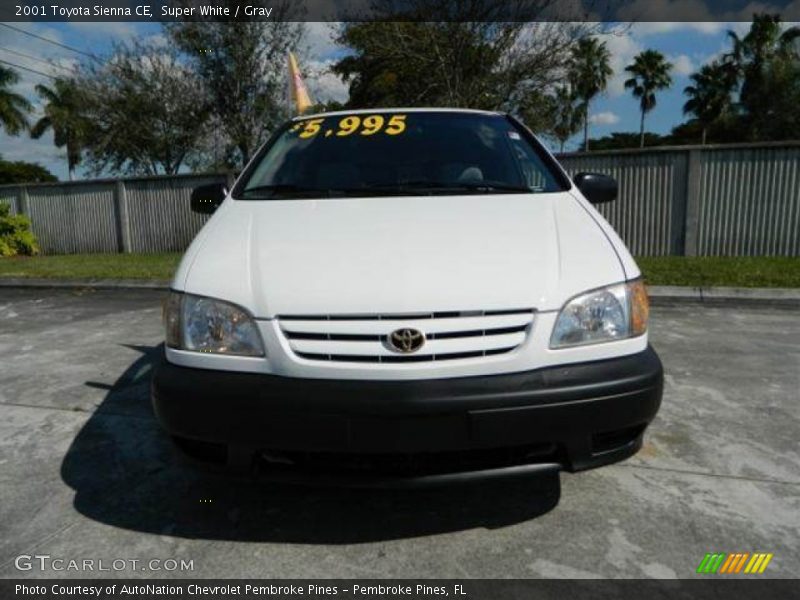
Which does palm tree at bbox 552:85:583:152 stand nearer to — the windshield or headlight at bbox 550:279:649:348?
the windshield

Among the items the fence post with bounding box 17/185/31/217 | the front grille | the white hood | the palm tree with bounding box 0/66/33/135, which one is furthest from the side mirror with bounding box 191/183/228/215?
the palm tree with bounding box 0/66/33/135

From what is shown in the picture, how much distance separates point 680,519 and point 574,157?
8451 millimetres

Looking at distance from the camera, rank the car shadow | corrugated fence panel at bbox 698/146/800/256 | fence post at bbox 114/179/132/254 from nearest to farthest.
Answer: the car shadow, corrugated fence panel at bbox 698/146/800/256, fence post at bbox 114/179/132/254

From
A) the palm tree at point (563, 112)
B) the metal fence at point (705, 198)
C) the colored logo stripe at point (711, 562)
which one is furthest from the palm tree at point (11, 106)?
the colored logo stripe at point (711, 562)

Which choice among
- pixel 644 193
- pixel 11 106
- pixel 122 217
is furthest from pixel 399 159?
pixel 11 106

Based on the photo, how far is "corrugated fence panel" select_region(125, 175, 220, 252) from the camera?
12.2 metres

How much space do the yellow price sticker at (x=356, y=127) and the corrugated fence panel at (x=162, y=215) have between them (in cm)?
923

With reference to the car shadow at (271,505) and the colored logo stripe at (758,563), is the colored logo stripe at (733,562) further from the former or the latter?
the car shadow at (271,505)

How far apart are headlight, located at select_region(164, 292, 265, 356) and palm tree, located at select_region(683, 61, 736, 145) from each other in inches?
1377

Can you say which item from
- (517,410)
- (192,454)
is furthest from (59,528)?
(517,410)

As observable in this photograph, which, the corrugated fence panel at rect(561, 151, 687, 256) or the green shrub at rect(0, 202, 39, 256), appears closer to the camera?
the corrugated fence panel at rect(561, 151, 687, 256)

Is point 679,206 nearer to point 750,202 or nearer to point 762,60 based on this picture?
point 750,202

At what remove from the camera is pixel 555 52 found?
37.6 feet
